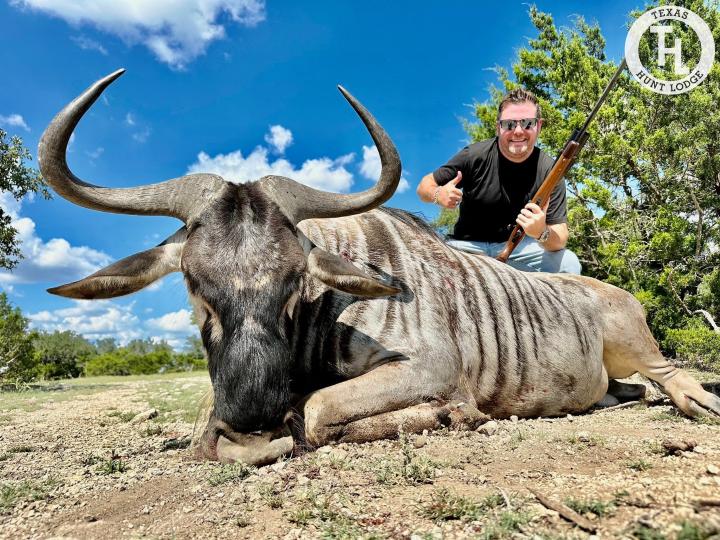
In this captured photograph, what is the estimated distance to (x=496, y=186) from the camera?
6.39 meters

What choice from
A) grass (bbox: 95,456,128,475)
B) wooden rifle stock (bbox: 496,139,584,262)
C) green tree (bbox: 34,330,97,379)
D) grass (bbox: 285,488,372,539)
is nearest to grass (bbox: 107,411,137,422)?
grass (bbox: 95,456,128,475)

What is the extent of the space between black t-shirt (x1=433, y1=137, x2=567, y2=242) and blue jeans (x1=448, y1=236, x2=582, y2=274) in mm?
153

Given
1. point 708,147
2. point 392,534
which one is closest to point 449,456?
point 392,534

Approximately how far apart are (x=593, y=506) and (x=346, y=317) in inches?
89.9

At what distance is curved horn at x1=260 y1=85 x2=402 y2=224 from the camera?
12.8 feet

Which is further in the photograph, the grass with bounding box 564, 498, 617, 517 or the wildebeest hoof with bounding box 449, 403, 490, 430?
the wildebeest hoof with bounding box 449, 403, 490, 430

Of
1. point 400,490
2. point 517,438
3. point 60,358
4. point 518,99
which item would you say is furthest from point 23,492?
point 60,358

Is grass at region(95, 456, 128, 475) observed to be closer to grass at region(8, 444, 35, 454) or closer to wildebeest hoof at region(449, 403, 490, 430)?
grass at region(8, 444, 35, 454)

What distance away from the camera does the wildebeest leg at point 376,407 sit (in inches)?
135

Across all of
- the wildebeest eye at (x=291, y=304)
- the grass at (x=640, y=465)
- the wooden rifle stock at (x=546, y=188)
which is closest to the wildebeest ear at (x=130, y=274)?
the wildebeest eye at (x=291, y=304)

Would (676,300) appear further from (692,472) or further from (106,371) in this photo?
(106,371)

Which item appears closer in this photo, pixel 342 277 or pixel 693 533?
pixel 693 533

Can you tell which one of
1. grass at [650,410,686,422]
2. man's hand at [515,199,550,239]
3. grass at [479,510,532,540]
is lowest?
grass at [650,410,686,422]

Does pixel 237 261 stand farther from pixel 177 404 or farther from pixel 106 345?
pixel 106 345
